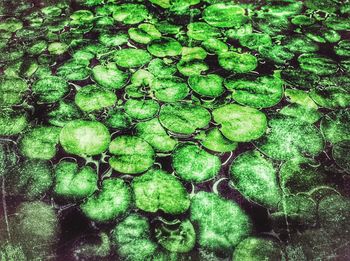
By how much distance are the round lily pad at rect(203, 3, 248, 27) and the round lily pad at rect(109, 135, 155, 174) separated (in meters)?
0.67

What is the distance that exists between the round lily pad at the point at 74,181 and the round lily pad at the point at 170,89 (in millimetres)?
320

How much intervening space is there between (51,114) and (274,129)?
0.67 m

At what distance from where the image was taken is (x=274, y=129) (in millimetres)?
880

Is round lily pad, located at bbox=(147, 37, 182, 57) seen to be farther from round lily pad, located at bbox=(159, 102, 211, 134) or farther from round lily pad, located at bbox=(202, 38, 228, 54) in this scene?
round lily pad, located at bbox=(159, 102, 211, 134)

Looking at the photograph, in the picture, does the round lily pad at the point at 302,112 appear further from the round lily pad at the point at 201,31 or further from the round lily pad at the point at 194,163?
the round lily pad at the point at 201,31

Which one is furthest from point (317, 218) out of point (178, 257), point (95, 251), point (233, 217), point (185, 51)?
point (185, 51)

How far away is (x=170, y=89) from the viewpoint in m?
0.97

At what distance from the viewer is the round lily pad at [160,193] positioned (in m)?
0.73

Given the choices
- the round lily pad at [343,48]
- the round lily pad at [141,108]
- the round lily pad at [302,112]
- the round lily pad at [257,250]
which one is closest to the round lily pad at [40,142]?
the round lily pad at [141,108]

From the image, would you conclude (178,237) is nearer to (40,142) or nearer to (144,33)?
(40,142)

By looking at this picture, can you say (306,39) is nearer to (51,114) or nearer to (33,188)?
(51,114)

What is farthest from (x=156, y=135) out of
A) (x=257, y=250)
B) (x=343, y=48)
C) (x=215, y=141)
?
(x=343, y=48)

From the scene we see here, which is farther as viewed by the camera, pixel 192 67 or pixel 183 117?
pixel 192 67

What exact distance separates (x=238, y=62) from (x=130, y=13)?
546 mm
